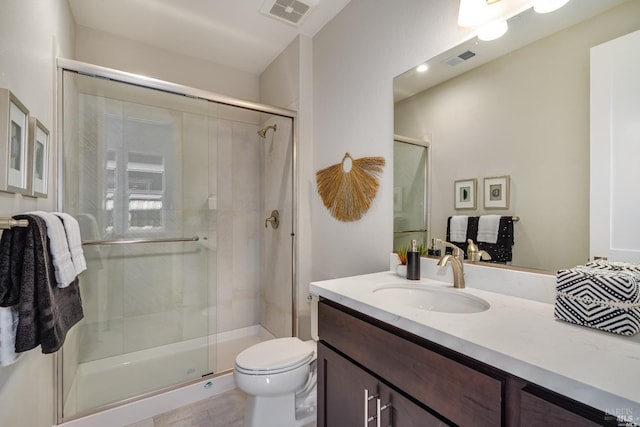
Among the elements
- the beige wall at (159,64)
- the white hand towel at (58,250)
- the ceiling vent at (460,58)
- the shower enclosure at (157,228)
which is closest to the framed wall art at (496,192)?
the ceiling vent at (460,58)

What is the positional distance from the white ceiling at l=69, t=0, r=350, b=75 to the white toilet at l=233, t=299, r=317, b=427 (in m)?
2.10

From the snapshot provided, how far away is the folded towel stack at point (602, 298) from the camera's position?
0.67m

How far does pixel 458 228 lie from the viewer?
1.25 meters

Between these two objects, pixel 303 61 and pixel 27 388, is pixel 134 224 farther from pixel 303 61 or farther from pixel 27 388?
pixel 303 61

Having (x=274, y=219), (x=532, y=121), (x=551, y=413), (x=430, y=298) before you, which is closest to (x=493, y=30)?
(x=532, y=121)

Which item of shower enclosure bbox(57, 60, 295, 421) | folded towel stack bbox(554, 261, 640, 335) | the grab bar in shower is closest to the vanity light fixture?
folded towel stack bbox(554, 261, 640, 335)

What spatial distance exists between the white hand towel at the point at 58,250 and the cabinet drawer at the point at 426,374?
3.21ft

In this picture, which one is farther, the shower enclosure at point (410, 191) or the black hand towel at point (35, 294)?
the shower enclosure at point (410, 191)

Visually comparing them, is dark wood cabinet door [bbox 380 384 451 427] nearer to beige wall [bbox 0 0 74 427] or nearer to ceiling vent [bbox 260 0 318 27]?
beige wall [bbox 0 0 74 427]

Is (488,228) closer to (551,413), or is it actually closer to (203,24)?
(551,413)

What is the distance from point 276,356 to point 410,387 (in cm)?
87

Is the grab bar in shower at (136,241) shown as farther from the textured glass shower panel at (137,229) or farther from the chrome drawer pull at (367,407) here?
the chrome drawer pull at (367,407)

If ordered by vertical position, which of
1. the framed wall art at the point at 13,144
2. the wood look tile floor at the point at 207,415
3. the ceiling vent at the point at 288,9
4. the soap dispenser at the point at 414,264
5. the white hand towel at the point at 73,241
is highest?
the ceiling vent at the point at 288,9

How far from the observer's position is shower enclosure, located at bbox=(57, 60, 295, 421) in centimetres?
178
